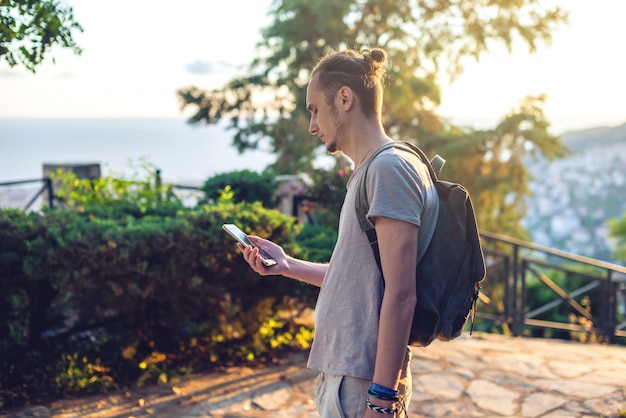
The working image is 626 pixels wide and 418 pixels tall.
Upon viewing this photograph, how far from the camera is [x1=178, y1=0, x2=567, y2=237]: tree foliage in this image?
1495cm

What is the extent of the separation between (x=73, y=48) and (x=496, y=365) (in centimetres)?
386

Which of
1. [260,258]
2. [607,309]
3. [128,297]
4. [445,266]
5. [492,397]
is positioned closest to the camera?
[445,266]

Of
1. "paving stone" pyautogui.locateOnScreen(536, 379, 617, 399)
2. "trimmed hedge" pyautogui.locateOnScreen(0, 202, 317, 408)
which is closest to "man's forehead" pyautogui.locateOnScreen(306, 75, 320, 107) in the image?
"trimmed hedge" pyautogui.locateOnScreen(0, 202, 317, 408)

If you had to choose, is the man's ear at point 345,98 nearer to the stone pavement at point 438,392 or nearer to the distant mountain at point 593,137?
the stone pavement at point 438,392

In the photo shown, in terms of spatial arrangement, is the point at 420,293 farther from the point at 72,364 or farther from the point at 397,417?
the point at 72,364

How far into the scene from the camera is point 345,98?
1648 millimetres

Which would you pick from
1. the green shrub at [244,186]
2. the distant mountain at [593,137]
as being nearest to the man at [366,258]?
the green shrub at [244,186]

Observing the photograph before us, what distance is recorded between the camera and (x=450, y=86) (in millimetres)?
17391

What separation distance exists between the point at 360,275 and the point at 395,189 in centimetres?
28

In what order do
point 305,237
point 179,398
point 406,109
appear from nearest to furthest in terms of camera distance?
point 179,398 → point 305,237 → point 406,109

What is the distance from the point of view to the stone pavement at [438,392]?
153 inches

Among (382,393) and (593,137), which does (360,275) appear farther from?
(593,137)

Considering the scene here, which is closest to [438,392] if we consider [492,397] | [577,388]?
[492,397]

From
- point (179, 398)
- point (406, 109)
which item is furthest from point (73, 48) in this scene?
point (406, 109)
